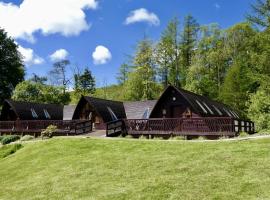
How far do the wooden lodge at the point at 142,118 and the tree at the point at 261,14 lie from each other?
8.63m

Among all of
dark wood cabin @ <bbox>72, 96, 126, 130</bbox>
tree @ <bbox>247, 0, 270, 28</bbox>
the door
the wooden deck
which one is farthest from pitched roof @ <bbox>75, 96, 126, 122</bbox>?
tree @ <bbox>247, 0, 270, 28</bbox>

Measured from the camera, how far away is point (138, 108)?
140 feet

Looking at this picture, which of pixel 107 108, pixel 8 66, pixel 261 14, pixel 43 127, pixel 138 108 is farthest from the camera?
pixel 8 66

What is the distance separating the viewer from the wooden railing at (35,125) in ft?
112

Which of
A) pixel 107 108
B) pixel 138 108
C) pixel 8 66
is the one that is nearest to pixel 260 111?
pixel 138 108

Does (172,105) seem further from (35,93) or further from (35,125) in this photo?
(35,93)

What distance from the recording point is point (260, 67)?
31.4 meters

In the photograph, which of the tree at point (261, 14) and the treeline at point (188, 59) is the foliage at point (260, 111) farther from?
the treeline at point (188, 59)

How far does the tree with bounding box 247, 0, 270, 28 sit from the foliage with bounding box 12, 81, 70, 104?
1679 inches

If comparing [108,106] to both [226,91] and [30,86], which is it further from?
[30,86]

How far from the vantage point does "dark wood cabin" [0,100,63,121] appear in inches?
1720

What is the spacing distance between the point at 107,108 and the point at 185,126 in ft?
50.2

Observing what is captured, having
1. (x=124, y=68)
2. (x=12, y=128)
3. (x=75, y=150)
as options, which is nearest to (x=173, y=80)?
(x=124, y=68)

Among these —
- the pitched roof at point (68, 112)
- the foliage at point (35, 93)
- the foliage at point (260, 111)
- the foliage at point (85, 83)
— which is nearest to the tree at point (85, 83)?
the foliage at point (85, 83)
